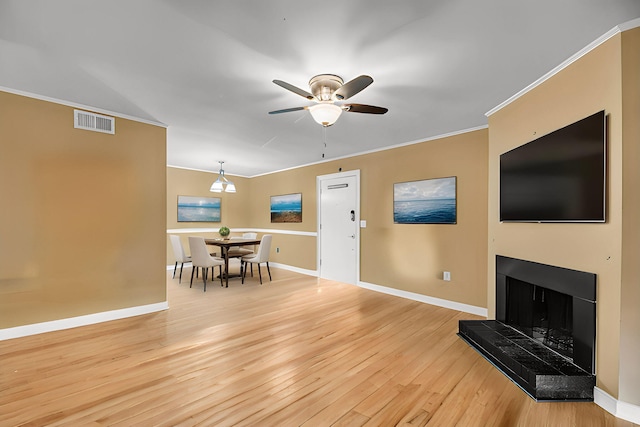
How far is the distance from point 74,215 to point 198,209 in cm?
391

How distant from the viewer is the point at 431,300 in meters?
4.12

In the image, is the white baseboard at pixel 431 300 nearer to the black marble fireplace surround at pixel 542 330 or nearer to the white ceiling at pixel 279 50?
the black marble fireplace surround at pixel 542 330

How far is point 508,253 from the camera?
2.87 meters

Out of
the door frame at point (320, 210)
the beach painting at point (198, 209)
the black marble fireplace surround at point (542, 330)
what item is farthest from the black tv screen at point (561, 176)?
the beach painting at point (198, 209)

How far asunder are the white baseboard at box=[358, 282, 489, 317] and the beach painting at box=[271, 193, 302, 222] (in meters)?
2.27

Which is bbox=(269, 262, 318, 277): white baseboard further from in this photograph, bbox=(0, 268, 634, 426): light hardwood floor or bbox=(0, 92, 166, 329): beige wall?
bbox=(0, 92, 166, 329): beige wall

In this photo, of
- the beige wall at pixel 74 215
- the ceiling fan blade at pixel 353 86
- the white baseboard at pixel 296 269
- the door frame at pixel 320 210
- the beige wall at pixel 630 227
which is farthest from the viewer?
the white baseboard at pixel 296 269

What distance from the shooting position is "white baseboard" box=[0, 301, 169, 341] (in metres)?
2.77

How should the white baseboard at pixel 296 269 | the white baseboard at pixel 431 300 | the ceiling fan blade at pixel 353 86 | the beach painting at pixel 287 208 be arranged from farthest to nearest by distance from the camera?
1. the beach painting at pixel 287 208
2. the white baseboard at pixel 296 269
3. the white baseboard at pixel 431 300
4. the ceiling fan blade at pixel 353 86

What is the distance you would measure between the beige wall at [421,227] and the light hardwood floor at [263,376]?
2.24ft

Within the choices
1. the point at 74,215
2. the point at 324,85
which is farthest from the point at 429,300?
the point at 74,215

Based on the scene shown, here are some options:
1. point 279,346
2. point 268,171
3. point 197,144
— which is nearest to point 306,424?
point 279,346

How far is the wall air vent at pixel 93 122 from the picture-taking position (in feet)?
10.2

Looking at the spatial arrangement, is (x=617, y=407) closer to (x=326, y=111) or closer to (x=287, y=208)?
(x=326, y=111)
